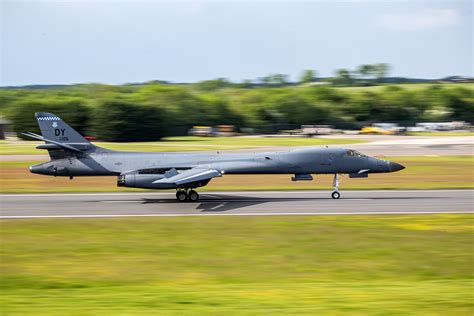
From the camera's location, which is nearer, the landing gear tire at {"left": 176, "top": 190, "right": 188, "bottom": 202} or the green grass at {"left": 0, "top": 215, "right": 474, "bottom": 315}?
the green grass at {"left": 0, "top": 215, "right": 474, "bottom": 315}

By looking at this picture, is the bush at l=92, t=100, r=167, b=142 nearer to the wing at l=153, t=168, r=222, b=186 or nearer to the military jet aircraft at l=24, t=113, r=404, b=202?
the military jet aircraft at l=24, t=113, r=404, b=202

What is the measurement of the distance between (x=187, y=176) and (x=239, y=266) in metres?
12.2

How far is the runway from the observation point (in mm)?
26797

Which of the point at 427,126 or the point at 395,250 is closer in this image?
the point at 395,250

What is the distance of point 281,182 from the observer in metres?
39.4

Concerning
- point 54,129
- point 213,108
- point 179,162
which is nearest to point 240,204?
point 179,162

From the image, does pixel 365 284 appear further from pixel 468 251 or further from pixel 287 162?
pixel 287 162

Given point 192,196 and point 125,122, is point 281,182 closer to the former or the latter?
point 192,196

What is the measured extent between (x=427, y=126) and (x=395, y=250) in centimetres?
11385

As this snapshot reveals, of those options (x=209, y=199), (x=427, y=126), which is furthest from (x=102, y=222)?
(x=427, y=126)

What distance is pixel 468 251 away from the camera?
18844mm

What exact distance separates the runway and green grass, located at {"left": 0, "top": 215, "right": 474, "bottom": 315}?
1.81 meters

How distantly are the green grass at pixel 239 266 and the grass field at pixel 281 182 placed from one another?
448 inches

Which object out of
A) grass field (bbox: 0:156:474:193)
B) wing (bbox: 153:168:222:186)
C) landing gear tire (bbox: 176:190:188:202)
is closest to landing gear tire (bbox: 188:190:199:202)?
landing gear tire (bbox: 176:190:188:202)
